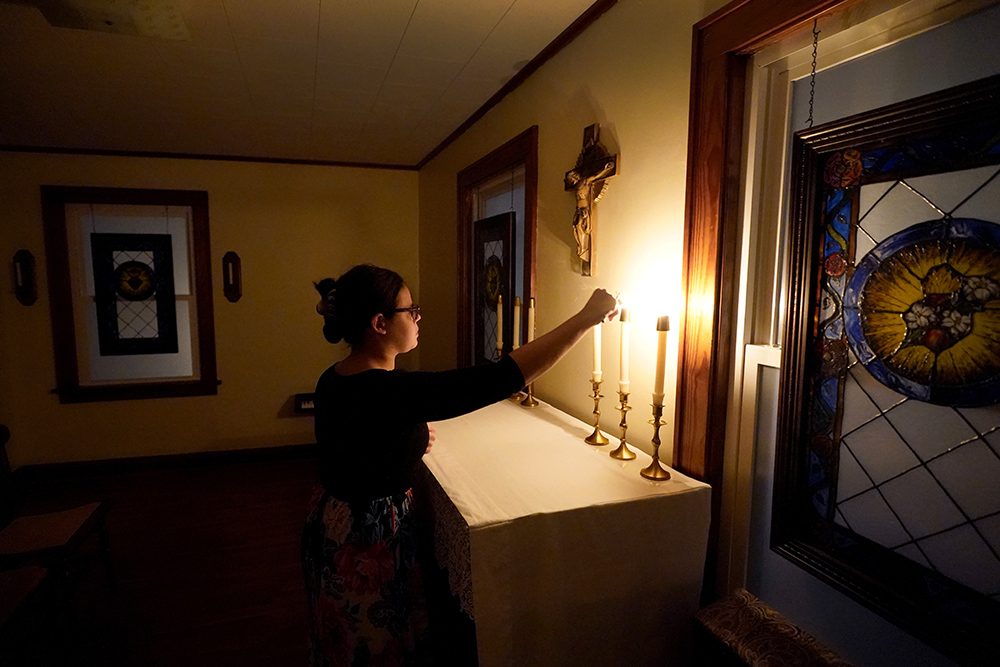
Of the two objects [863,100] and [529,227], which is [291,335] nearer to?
[529,227]

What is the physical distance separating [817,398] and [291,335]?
4180 mm

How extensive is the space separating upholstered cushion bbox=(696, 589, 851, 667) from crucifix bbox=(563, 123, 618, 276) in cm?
111

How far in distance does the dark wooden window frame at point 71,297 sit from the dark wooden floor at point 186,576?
0.64m

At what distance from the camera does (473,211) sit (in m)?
3.44

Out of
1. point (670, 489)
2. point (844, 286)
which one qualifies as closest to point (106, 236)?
point (670, 489)

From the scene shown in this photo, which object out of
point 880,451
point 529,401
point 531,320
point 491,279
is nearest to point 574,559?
point 880,451

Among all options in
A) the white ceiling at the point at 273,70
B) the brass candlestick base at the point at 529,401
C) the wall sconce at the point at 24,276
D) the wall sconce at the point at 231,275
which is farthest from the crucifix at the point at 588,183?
the wall sconce at the point at 24,276

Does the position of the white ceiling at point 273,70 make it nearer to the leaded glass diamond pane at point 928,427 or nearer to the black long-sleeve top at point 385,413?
the black long-sleeve top at point 385,413

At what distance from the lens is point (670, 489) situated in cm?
138

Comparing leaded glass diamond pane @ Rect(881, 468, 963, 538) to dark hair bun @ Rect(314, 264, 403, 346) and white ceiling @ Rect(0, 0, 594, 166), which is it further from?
white ceiling @ Rect(0, 0, 594, 166)

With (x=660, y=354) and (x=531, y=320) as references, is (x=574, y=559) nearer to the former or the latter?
(x=660, y=354)

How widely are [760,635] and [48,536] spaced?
2629 mm

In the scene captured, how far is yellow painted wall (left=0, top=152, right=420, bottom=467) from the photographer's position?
160 inches

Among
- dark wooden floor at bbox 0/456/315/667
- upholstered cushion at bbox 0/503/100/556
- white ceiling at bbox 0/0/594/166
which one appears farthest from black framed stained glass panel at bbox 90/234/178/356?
upholstered cushion at bbox 0/503/100/556
